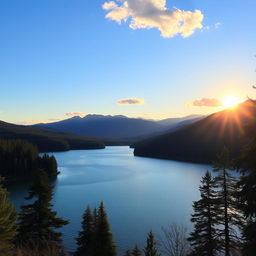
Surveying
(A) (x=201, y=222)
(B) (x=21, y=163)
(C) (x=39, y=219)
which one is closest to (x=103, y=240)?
(C) (x=39, y=219)

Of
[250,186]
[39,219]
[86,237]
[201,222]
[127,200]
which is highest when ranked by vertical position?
[250,186]

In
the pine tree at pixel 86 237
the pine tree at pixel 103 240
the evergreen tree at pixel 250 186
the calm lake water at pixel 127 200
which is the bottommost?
the calm lake water at pixel 127 200

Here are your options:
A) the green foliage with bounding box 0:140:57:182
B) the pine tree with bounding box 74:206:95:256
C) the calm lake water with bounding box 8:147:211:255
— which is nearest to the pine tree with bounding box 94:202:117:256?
the pine tree with bounding box 74:206:95:256

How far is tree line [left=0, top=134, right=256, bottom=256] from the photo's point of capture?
40.4ft

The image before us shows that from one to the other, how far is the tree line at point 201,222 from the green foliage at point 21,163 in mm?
83641

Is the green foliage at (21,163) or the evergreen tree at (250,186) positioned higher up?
the evergreen tree at (250,186)

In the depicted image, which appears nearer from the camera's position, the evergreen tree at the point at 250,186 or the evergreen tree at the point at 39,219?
the evergreen tree at the point at 250,186

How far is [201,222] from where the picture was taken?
78.8 ft

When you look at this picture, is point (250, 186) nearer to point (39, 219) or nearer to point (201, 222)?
point (201, 222)

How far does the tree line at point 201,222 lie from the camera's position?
40.4ft

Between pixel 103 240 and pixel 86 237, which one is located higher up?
pixel 103 240

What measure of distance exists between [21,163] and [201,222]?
99.6m

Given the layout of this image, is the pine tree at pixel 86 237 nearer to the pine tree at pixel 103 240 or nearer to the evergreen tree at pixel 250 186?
the pine tree at pixel 103 240

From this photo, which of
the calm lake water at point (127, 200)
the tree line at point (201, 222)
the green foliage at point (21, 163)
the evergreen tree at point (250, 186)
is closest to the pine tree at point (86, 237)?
the tree line at point (201, 222)
